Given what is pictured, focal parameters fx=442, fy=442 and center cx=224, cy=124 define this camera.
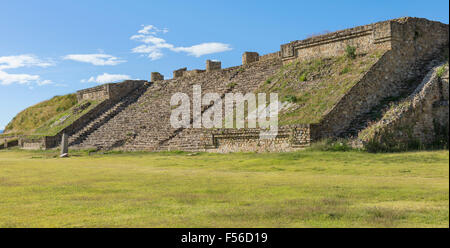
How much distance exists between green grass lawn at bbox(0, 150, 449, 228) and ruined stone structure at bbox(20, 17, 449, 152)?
4.78 metres

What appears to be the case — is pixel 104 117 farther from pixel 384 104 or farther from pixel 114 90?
pixel 384 104

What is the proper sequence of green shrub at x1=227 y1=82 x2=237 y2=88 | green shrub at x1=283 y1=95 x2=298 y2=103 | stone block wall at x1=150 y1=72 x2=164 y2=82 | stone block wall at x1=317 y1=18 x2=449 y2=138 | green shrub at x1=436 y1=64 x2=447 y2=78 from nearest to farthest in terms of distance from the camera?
stone block wall at x1=317 y1=18 x2=449 y2=138 → green shrub at x1=436 y1=64 x2=447 y2=78 → green shrub at x1=283 y1=95 x2=298 y2=103 → green shrub at x1=227 y1=82 x2=237 y2=88 → stone block wall at x1=150 y1=72 x2=164 y2=82

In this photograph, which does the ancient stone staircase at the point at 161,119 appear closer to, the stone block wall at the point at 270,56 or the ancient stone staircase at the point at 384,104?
the stone block wall at the point at 270,56

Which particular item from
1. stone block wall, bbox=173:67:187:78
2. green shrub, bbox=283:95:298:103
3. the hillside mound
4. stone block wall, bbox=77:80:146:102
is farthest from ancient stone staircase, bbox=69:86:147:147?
green shrub, bbox=283:95:298:103

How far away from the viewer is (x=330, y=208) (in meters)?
5.94

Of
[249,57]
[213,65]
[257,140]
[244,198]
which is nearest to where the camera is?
[244,198]

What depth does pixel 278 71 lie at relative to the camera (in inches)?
945

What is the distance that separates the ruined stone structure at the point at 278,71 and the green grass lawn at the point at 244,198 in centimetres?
478

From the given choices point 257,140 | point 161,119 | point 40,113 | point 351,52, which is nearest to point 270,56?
point 351,52

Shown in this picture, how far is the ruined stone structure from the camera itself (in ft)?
54.8

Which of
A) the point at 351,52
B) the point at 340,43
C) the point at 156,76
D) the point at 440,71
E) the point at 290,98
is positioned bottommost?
the point at 290,98

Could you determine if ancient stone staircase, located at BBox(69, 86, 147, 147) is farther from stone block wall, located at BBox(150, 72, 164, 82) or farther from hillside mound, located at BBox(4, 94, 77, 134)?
hillside mound, located at BBox(4, 94, 77, 134)

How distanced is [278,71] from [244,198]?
690 inches

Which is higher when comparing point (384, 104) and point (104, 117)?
point (104, 117)
